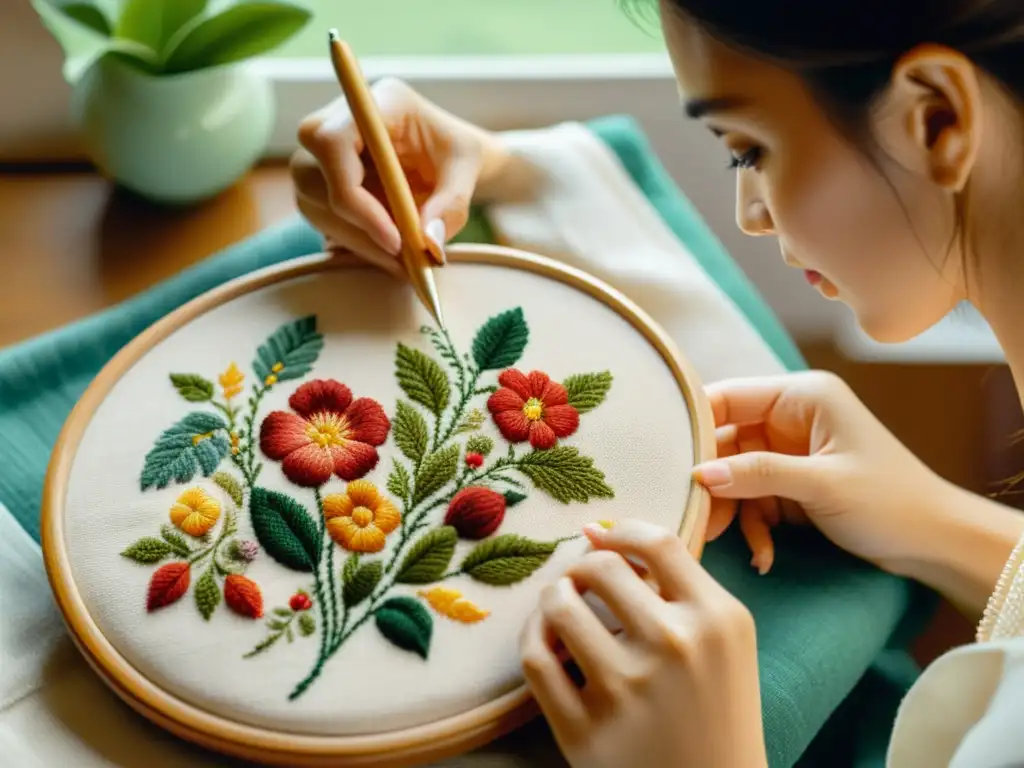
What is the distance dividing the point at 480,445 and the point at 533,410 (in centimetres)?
4

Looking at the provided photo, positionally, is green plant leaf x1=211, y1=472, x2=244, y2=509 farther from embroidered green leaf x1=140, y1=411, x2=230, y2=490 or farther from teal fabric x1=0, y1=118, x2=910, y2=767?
teal fabric x1=0, y1=118, x2=910, y2=767

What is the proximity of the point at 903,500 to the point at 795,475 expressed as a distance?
8 cm

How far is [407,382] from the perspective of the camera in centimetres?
57

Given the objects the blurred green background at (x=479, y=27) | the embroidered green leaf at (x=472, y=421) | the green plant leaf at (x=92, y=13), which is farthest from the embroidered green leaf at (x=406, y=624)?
the blurred green background at (x=479, y=27)

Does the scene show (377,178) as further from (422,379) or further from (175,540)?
(175,540)

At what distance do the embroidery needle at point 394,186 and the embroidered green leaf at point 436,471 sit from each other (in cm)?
9

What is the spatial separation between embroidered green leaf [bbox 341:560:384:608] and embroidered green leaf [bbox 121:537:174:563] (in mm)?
86

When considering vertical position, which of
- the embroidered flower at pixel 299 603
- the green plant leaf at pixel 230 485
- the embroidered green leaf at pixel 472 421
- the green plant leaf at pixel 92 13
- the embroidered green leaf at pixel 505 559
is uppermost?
the green plant leaf at pixel 92 13

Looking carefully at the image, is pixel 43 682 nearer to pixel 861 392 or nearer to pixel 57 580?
Answer: pixel 57 580

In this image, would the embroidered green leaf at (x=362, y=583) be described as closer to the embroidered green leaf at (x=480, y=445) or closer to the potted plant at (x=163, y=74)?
the embroidered green leaf at (x=480, y=445)

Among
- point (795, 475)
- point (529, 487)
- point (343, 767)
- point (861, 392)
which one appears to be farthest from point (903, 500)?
point (861, 392)

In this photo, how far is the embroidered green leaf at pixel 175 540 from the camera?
50cm

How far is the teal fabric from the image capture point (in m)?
0.57

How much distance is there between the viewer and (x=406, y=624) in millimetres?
476
